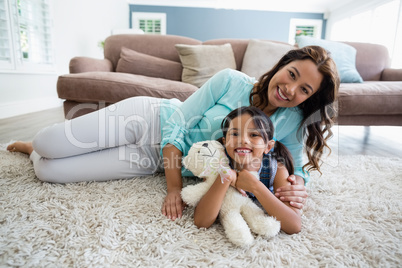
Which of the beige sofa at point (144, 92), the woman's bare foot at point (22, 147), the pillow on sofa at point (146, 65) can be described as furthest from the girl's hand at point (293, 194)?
the pillow on sofa at point (146, 65)

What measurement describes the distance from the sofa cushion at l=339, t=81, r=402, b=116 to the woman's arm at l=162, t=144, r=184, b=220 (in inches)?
50.6

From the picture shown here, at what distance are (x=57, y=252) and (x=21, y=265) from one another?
0.08 m

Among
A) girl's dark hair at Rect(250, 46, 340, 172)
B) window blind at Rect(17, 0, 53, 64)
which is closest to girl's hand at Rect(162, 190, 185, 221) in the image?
girl's dark hair at Rect(250, 46, 340, 172)

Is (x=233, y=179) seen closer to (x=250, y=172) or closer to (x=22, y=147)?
(x=250, y=172)

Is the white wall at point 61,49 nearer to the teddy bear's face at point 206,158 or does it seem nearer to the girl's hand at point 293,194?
the teddy bear's face at point 206,158

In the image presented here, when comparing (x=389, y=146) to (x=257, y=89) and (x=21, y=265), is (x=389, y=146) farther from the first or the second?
(x=21, y=265)

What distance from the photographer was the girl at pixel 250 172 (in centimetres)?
72

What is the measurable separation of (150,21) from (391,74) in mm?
5777

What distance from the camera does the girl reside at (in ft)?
2.37

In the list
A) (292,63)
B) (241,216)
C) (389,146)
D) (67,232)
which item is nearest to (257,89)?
(292,63)

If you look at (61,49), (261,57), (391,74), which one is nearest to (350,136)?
(391,74)

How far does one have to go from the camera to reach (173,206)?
834 millimetres

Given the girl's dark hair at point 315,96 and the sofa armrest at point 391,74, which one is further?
the sofa armrest at point 391,74

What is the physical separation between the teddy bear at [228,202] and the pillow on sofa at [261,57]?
1457 mm
